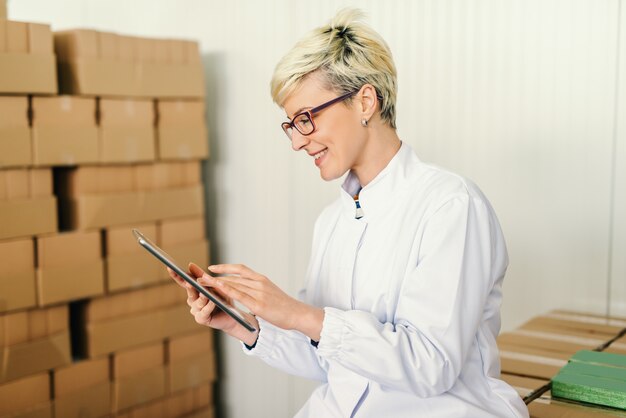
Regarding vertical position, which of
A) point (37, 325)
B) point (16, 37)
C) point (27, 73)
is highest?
point (16, 37)

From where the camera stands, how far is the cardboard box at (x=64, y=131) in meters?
2.86

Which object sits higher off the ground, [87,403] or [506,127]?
[506,127]

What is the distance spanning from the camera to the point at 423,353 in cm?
→ 145

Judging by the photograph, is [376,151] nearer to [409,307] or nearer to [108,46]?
[409,307]

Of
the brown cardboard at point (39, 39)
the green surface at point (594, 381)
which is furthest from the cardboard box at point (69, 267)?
the green surface at point (594, 381)

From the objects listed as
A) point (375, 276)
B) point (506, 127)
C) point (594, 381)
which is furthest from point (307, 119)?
point (506, 127)

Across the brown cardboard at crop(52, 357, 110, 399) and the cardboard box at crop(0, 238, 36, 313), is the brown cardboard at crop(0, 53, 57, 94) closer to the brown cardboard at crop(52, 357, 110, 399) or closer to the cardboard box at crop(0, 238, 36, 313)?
the cardboard box at crop(0, 238, 36, 313)

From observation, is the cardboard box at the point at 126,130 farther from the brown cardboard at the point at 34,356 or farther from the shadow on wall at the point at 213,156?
the brown cardboard at the point at 34,356

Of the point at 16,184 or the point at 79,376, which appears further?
the point at 79,376

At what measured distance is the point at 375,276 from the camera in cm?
168

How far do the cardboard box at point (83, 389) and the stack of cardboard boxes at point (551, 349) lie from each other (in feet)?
5.69

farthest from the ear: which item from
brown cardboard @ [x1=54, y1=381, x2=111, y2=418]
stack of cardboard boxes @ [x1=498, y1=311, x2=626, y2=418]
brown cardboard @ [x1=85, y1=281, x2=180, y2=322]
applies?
brown cardboard @ [x1=54, y1=381, x2=111, y2=418]

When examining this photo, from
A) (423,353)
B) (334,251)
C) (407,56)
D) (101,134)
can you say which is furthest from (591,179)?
(101,134)

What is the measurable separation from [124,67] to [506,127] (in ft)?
5.39
